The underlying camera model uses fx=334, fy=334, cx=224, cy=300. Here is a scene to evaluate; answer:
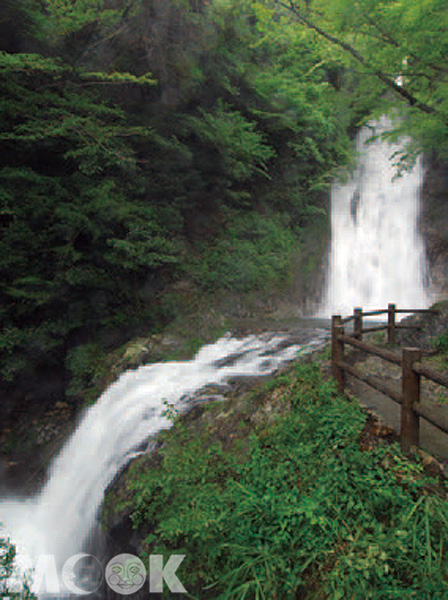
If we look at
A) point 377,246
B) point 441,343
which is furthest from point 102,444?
point 377,246

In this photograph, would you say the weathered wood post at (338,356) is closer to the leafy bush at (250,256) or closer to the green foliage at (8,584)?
the green foliage at (8,584)

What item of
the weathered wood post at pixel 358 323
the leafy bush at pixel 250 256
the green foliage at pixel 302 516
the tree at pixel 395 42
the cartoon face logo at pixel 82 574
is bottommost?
the cartoon face logo at pixel 82 574

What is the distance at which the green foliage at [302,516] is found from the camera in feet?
7.63

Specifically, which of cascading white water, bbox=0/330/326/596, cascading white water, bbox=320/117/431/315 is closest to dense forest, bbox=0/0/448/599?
cascading white water, bbox=0/330/326/596

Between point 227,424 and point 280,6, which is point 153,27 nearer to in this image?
point 280,6

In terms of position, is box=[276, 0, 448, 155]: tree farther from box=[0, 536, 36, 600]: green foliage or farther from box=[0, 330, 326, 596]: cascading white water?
box=[0, 536, 36, 600]: green foliage

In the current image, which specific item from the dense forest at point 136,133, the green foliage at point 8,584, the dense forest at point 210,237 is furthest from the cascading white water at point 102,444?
the dense forest at point 136,133

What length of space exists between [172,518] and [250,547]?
86 cm

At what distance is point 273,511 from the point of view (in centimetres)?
285

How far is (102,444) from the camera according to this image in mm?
5473

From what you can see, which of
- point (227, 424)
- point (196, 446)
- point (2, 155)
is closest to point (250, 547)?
point (196, 446)

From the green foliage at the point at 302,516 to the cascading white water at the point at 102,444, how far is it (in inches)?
43.0

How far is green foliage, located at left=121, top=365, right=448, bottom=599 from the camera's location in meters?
2.33

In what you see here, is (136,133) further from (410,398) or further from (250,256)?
(410,398)
